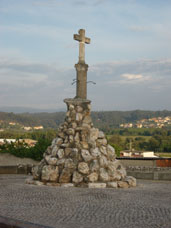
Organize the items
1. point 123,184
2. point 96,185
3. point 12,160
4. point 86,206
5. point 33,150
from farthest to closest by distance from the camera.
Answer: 1. point 33,150
2. point 12,160
3. point 123,184
4. point 96,185
5. point 86,206

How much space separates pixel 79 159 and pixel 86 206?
385cm

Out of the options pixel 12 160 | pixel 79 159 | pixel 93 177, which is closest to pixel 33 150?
pixel 12 160

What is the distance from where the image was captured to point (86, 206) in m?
9.02

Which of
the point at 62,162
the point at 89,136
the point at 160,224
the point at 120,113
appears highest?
the point at 120,113

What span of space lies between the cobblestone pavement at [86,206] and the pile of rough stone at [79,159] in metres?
0.66

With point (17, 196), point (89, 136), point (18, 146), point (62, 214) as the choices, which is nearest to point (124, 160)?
point (18, 146)

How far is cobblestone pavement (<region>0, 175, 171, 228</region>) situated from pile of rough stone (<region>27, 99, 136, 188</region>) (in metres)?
0.66

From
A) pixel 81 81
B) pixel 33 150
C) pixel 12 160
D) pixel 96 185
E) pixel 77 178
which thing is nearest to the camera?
pixel 96 185

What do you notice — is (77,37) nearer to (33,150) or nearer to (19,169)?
(19,169)

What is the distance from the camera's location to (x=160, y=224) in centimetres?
721

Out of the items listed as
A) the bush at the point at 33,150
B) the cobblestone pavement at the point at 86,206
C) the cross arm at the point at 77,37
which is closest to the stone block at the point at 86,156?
the cobblestone pavement at the point at 86,206

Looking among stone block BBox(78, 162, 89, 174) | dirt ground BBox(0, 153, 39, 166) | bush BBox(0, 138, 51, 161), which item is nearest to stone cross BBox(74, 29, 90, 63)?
stone block BBox(78, 162, 89, 174)

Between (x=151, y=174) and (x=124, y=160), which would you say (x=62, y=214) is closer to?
(x=151, y=174)

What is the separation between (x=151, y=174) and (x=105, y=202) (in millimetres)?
7302
